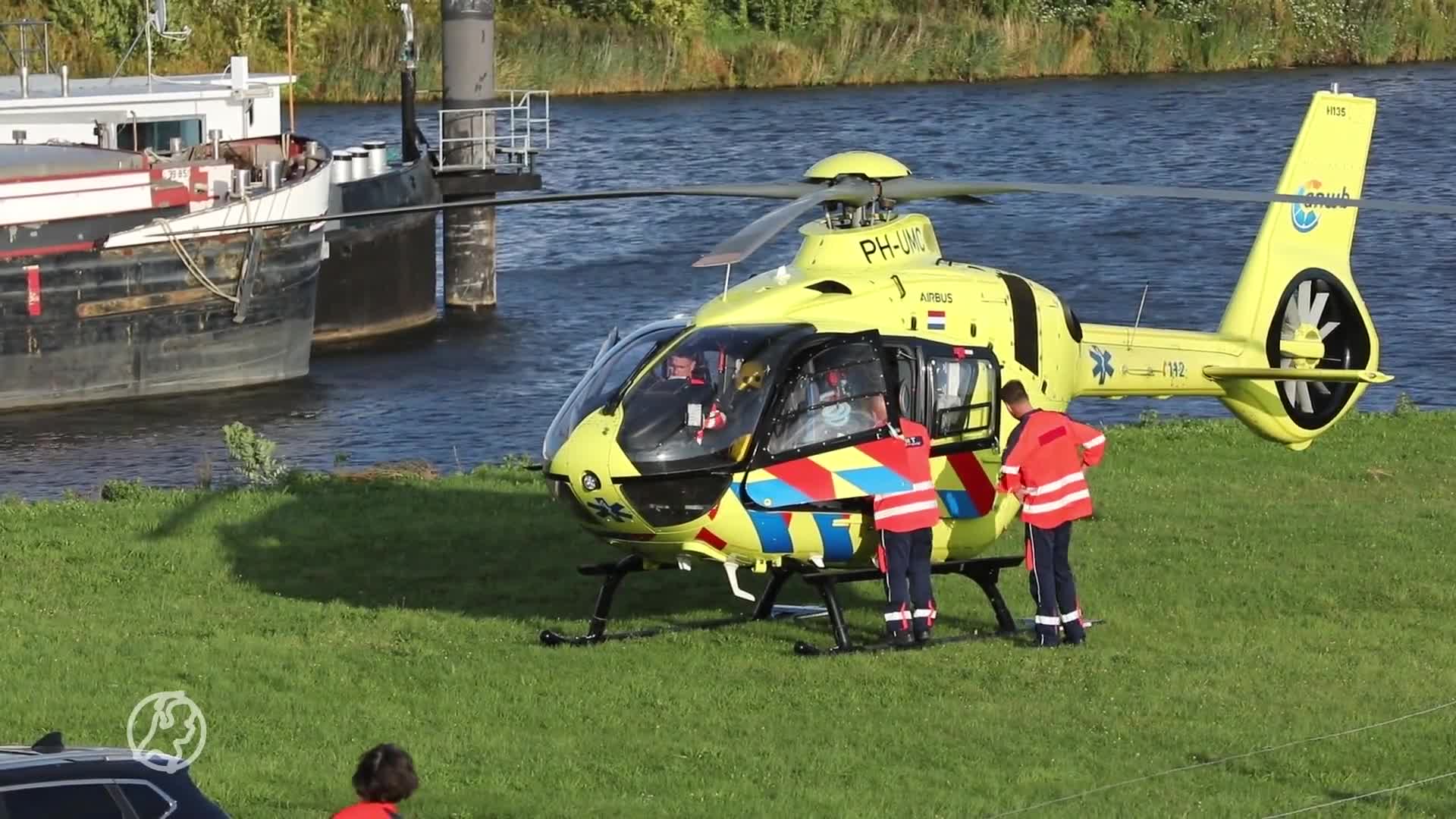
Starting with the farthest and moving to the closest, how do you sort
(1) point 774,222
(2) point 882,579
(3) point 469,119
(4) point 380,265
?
(3) point 469,119 < (4) point 380,265 < (2) point 882,579 < (1) point 774,222

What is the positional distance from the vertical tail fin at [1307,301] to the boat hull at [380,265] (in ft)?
70.0

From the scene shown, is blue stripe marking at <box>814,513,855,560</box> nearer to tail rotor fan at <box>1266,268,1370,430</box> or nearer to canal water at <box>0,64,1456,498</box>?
tail rotor fan at <box>1266,268,1370,430</box>

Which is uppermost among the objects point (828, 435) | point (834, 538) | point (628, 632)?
point (828, 435)

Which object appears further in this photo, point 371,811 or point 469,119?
point 469,119

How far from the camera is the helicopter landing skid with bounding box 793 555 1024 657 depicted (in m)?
15.1

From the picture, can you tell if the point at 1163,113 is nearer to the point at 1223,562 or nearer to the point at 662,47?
the point at 662,47

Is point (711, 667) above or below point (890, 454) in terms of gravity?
below

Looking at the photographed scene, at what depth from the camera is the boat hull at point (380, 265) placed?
37.8 meters

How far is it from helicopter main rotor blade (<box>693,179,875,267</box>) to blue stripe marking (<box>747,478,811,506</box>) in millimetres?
1629

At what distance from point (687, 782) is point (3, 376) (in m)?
22.3

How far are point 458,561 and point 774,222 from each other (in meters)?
5.91

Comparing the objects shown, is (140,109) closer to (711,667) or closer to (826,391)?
(826,391)

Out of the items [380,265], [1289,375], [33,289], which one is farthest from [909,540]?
[380,265]

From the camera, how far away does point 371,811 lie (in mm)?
8242
